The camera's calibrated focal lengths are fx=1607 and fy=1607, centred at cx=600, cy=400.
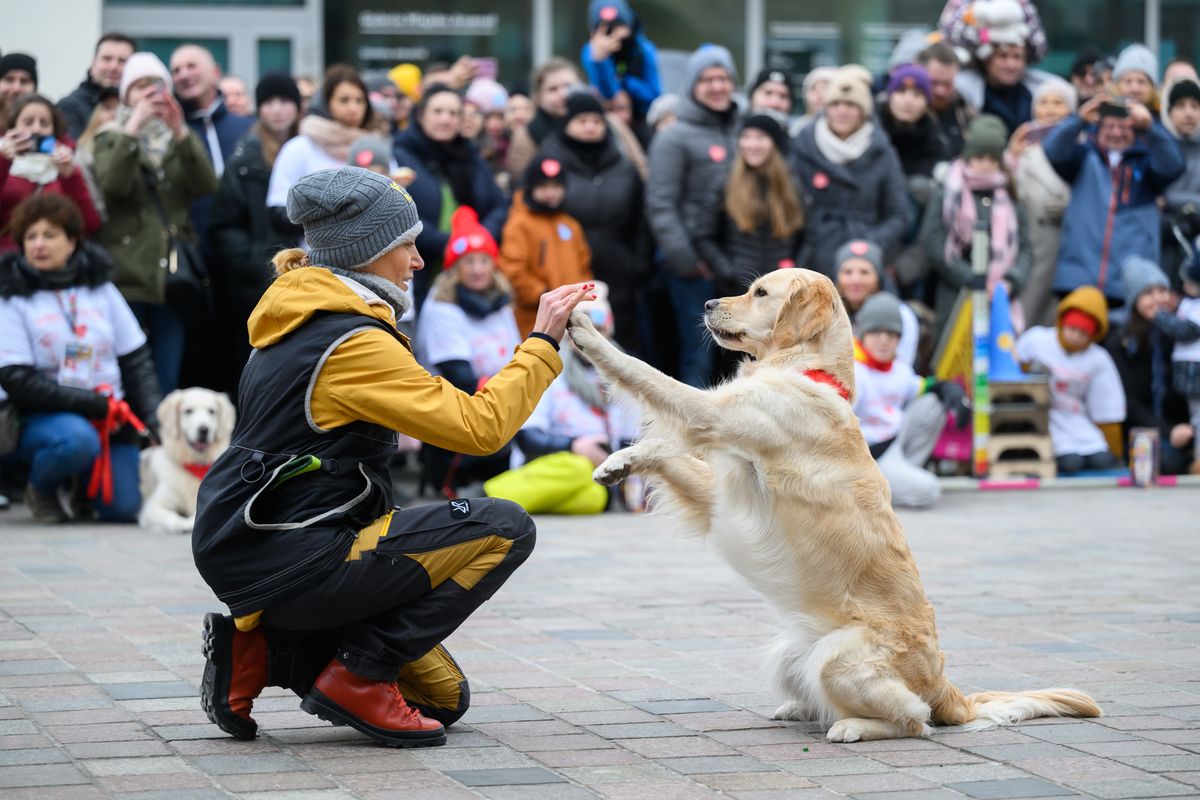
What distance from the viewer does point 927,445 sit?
9.79 m

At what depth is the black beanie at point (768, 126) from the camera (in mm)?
9773

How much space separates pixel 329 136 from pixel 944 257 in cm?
408

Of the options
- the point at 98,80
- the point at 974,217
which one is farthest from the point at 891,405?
the point at 98,80

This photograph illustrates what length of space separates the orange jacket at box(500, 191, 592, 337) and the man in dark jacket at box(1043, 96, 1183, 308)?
349cm

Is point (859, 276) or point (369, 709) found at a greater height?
point (859, 276)

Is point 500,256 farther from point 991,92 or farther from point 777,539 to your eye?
point 777,539

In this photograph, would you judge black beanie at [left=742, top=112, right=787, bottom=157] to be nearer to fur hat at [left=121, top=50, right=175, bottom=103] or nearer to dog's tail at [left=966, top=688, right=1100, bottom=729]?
fur hat at [left=121, top=50, right=175, bottom=103]

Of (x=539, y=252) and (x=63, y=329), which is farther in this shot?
(x=539, y=252)

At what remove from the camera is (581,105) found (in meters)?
9.89

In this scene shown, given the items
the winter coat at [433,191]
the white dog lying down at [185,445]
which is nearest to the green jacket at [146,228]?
the white dog lying down at [185,445]

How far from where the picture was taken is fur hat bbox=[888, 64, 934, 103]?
10.8 m

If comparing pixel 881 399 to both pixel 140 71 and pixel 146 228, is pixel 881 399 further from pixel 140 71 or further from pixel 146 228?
pixel 140 71

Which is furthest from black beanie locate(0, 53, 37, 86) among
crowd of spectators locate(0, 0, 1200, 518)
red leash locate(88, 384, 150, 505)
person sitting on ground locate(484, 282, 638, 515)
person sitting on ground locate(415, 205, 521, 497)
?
person sitting on ground locate(484, 282, 638, 515)

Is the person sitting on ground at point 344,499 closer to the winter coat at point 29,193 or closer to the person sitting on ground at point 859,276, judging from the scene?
the winter coat at point 29,193
